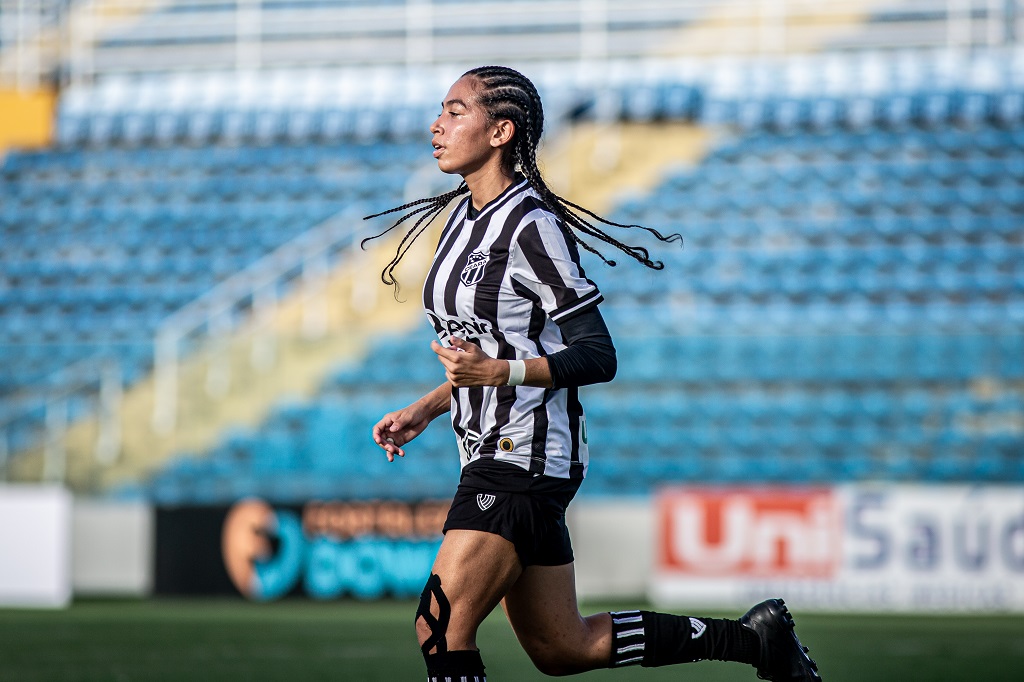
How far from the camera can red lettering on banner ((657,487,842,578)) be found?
1204 centimetres

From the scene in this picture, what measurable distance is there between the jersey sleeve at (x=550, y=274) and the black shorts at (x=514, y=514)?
0.47 metres

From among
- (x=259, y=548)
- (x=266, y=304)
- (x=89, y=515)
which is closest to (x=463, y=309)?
(x=259, y=548)

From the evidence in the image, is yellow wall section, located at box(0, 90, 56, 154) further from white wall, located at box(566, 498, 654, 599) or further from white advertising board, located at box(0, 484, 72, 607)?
white wall, located at box(566, 498, 654, 599)

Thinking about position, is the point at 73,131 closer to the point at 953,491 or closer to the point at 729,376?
the point at 729,376

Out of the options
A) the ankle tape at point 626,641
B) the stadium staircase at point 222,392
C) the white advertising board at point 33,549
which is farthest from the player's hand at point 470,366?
the stadium staircase at point 222,392

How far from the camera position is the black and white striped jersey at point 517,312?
406 centimetres

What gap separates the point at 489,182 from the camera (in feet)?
13.9

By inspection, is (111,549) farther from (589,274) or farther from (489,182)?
(489,182)

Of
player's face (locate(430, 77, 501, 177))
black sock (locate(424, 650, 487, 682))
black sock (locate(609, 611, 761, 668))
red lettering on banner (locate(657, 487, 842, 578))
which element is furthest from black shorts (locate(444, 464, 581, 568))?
red lettering on banner (locate(657, 487, 842, 578))

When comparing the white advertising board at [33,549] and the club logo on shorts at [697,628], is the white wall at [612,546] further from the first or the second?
the club logo on shorts at [697,628]

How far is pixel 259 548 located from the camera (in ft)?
40.8

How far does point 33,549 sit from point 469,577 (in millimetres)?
9585

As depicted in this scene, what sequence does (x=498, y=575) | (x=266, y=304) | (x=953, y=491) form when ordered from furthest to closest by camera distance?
(x=266, y=304), (x=953, y=491), (x=498, y=575)

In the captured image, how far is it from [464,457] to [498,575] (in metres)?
0.40
